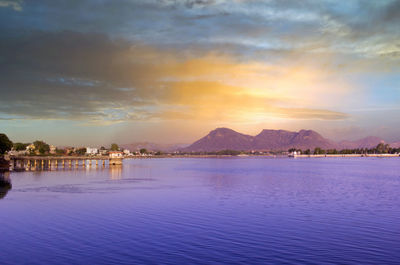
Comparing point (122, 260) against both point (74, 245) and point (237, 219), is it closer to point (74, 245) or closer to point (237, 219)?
point (74, 245)

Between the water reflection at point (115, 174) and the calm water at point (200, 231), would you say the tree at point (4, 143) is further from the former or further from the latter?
the calm water at point (200, 231)

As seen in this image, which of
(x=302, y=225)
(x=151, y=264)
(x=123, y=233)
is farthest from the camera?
(x=302, y=225)

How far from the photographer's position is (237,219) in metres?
29.5

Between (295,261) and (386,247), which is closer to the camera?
(295,261)

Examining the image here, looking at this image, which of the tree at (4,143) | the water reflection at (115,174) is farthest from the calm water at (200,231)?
the tree at (4,143)

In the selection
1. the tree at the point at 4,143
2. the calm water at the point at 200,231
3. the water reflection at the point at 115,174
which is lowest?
the water reflection at the point at 115,174

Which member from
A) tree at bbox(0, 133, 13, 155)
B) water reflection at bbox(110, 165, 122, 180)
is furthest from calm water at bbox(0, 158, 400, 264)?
tree at bbox(0, 133, 13, 155)

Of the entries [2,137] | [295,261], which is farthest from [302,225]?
[2,137]

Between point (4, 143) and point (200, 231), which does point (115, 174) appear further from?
point (200, 231)

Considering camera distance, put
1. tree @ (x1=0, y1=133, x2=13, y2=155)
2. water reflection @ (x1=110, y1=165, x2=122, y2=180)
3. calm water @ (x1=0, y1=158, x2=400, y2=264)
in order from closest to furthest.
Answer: calm water @ (x1=0, y1=158, x2=400, y2=264) < water reflection @ (x1=110, y1=165, x2=122, y2=180) < tree @ (x1=0, y1=133, x2=13, y2=155)

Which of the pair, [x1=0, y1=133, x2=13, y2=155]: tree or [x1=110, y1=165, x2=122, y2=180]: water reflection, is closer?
[x1=110, y1=165, x2=122, y2=180]: water reflection

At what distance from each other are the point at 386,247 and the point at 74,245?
18468 millimetres

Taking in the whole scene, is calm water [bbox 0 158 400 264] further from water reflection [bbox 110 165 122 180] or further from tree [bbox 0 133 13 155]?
tree [bbox 0 133 13 155]

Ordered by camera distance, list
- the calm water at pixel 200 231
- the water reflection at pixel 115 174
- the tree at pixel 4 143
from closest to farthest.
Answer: the calm water at pixel 200 231, the water reflection at pixel 115 174, the tree at pixel 4 143
